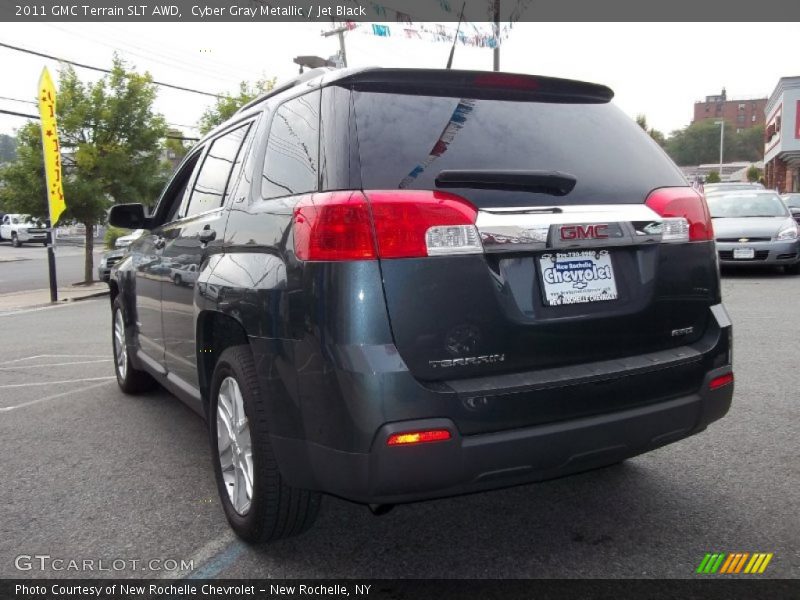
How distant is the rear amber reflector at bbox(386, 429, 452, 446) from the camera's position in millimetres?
2234

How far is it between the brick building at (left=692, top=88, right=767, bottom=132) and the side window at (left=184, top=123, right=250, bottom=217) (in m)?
153

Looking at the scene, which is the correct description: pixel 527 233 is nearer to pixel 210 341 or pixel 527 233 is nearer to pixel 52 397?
pixel 210 341

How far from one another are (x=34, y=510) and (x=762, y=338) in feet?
20.9

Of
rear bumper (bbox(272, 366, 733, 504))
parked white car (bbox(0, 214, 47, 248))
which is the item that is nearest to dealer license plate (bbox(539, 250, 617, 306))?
rear bumper (bbox(272, 366, 733, 504))

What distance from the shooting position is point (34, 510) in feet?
11.2

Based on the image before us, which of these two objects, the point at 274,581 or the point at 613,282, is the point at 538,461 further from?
the point at 274,581

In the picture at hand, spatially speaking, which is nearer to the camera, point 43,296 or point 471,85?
point 471,85

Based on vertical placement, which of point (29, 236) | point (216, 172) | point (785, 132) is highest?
point (785, 132)

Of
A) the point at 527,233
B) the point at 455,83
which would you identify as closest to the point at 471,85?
the point at 455,83

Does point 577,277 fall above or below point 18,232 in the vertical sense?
above

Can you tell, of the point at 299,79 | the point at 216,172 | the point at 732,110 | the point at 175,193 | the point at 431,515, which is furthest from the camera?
the point at 732,110

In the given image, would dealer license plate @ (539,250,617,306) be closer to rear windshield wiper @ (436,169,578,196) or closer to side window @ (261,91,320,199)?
rear windshield wiper @ (436,169,578,196)

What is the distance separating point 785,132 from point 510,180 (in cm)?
4358

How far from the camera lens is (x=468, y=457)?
90.4 inches
